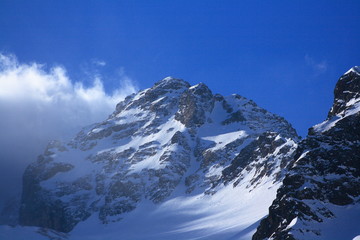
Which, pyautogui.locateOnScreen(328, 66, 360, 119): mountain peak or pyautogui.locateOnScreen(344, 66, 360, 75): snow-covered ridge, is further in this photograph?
pyautogui.locateOnScreen(344, 66, 360, 75): snow-covered ridge

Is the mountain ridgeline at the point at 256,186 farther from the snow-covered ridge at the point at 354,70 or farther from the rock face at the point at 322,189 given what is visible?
the snow-covered ridge at the point at 354,70

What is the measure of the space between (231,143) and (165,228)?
198 ft

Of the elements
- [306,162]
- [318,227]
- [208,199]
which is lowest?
[318,227]

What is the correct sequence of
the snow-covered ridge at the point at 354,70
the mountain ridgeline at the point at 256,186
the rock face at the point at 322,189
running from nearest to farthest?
the rock face at the point at 322,189, the mountain ridgeline at the point at 256,186, the snow-covered ridge at the point at 354,70

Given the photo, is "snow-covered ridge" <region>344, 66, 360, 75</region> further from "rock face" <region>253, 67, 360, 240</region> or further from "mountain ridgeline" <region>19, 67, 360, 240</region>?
"rock face" <region>253, 67, 360, 240</region>

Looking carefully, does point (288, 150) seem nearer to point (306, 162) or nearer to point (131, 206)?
point (131, 206)

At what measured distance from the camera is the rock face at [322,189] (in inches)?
2456

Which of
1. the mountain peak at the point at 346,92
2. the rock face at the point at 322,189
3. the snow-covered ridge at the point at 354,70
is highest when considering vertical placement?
the snow-covered ridge at the point at 354,70

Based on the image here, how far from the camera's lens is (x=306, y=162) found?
71.6 metres

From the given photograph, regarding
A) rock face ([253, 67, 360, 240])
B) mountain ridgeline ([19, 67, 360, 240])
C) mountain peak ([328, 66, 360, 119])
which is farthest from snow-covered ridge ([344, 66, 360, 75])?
rock face ([253, 67, 360, 240])

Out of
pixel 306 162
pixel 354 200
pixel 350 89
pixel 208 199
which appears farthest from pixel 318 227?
pixel 208 199

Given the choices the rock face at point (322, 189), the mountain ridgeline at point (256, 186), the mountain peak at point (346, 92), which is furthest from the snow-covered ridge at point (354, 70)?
the rock face at point (322, 189)

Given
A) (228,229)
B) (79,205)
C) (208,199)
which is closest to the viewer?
(228,229)

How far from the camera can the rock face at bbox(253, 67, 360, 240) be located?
62375 mm
